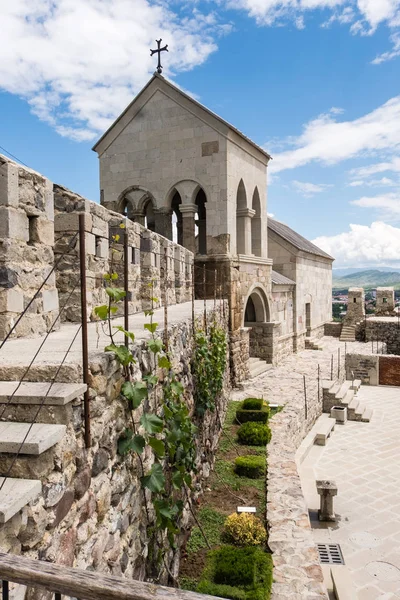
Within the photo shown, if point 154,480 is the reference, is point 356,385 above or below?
below

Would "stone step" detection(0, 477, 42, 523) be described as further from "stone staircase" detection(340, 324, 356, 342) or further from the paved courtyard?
"stone staircase" detection(340, 324, 356, 342)

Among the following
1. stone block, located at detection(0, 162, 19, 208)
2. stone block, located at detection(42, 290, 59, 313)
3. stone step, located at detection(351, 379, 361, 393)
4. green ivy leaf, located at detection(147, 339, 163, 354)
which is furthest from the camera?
stone step, located at detection(351, 379, 361, 393)

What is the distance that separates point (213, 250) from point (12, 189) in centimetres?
1036

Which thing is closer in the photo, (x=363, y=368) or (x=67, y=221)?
(x=67, y=221)

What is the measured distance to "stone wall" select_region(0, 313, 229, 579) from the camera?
2.37m

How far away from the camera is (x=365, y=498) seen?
8984 mm

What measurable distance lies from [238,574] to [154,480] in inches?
95.4

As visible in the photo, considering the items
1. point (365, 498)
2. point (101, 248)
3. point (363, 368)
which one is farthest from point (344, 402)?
point (101, 248)

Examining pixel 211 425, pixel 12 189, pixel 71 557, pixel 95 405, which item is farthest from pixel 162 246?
pixel 71 557

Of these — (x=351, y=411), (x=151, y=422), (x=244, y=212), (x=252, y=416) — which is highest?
(x=244, y=212)

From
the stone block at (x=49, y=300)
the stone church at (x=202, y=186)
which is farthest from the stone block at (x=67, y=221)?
the stone church at (x=202, y=186)

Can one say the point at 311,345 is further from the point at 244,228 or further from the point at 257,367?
the point at 244,228

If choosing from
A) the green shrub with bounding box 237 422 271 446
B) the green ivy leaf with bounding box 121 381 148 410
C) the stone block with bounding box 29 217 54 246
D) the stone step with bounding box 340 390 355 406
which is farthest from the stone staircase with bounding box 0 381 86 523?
the stone step with bounding box 340 390 355 406

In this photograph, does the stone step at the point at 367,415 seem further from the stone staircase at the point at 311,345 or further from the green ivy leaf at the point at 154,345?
the green ivy leaf at the point at 154,345
